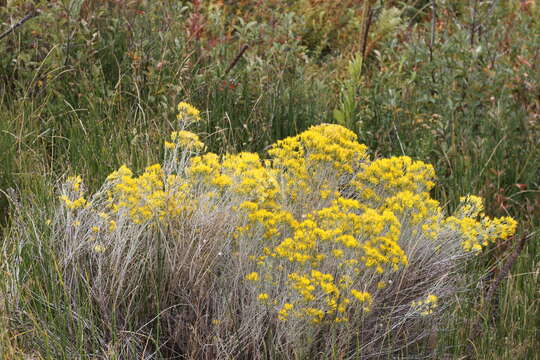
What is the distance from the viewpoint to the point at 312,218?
2596mm

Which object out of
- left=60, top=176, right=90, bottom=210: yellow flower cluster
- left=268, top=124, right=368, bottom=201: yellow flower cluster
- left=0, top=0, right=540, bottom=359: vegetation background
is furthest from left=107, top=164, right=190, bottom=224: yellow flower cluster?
left=0, top=0, right=540, bottom=359: vegetation background

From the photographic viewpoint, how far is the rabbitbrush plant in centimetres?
250

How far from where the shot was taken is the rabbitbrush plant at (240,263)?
98.5 inches

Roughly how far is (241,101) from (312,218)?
6.41 ft

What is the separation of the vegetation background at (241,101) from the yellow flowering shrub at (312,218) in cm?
58

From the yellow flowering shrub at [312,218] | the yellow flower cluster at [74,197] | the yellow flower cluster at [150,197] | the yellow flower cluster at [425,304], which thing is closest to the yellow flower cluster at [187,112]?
the yellow flowering shrub at [312,218]

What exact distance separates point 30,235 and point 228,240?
0.79m

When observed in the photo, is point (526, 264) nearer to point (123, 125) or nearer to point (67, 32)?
point (123, 125)

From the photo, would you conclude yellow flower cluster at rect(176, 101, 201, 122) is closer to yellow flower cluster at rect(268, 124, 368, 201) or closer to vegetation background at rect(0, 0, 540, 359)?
yellow flower cluster at rect(268, 124, 368, 201)

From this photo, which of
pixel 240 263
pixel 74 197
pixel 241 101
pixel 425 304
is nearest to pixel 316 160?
pixel 240 263

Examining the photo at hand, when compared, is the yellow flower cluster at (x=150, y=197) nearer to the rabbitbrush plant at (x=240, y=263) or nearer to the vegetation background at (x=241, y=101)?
A: the rabbitbrush plant at (x=240, y=263)

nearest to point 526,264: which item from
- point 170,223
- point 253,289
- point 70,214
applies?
point 253,289

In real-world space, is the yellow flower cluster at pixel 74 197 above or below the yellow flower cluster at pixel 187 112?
below

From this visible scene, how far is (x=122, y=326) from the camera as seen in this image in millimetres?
2748
